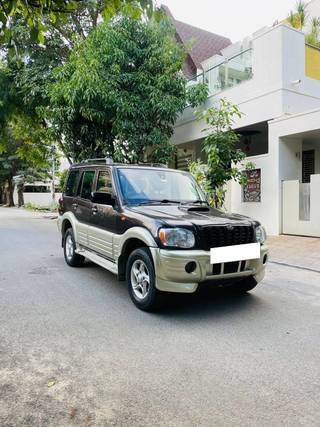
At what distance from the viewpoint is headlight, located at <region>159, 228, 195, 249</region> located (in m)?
4.17

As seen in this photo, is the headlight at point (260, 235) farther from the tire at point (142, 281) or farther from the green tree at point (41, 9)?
the green tree at point (41, 9)

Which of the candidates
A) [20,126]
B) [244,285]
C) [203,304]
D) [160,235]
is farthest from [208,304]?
[20,126]

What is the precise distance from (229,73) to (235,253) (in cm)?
1095

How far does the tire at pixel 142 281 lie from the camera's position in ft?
14.1

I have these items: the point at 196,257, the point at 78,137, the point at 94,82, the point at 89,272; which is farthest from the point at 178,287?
the point at 78,137

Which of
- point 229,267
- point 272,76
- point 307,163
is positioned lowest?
point 229,267

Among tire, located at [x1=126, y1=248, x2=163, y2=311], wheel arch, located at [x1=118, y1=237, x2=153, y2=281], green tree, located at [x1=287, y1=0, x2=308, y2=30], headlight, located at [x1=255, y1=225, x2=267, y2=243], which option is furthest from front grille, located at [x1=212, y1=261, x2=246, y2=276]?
green tree, located at [x1=287, y1=0, x2=308, y2=30]

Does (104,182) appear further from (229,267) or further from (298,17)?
(298,17)

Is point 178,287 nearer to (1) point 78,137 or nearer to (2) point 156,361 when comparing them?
(2) point 156,361

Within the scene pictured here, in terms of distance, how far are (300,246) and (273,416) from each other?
778 centimetres

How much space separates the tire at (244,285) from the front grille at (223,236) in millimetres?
714

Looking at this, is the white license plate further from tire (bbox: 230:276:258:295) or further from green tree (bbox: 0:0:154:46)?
green tree (bbox: 0:0:154:46)

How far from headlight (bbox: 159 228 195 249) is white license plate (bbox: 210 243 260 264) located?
0.29 metres

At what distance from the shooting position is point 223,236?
4336 mm
